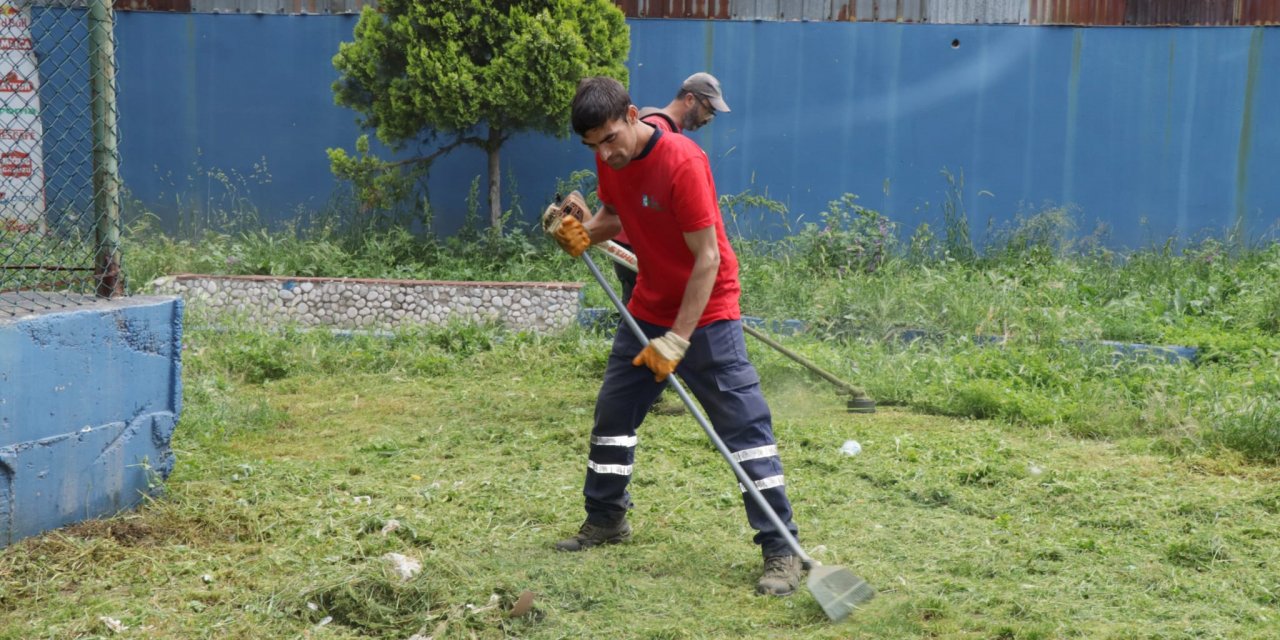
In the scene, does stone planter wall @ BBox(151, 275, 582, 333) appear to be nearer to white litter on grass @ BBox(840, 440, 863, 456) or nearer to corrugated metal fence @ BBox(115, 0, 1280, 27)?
corrugated metal fence @ BBox(115, 0, 1280, 27)

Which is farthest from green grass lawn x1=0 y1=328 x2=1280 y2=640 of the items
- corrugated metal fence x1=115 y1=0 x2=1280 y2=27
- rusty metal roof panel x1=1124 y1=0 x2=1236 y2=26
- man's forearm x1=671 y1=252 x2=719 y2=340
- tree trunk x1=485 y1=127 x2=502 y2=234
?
rusty metal roof panel x1=1124 y1=0 x2=1236 y2=26

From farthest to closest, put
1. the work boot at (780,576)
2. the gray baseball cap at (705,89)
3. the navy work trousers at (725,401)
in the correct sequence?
1. the gray baseball cap at (705,89)
2. the navy work trousers at (725,401)
3. the work boot at (780,576)

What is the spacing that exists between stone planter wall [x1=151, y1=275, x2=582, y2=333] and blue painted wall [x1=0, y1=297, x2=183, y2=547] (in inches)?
140

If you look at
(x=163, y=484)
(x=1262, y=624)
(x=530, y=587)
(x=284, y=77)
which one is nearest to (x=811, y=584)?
(x=530, y=587)

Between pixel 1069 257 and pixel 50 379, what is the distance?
762cm

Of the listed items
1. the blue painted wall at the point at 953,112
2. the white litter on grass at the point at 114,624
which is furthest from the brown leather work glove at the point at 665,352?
the blue painted wall at the point at 953,112

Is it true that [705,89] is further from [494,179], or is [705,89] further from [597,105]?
[494,179]

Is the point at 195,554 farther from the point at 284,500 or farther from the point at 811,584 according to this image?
the point at 811,584

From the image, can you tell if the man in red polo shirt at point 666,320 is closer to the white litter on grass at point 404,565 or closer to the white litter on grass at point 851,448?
the white litter on grass at point 404,565

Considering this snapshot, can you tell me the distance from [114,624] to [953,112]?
25.5 feet

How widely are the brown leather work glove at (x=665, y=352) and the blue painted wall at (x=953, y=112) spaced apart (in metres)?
5.83

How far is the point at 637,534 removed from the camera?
4613mm

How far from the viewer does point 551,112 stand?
28.6ft

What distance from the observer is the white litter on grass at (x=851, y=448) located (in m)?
5.75
